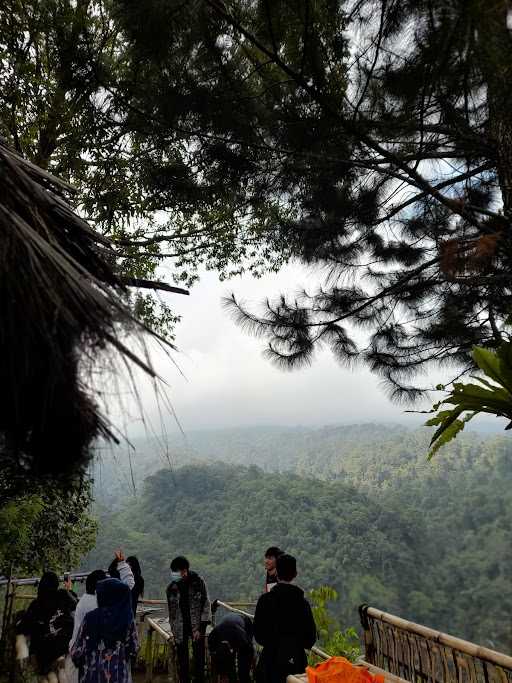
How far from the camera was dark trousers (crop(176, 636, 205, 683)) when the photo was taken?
11.4 feet

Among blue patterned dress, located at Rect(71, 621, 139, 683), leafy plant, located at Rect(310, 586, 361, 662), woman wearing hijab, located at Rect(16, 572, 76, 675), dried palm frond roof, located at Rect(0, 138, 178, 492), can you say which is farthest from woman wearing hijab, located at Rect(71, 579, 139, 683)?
dried palm frond roof, located at Rect(0, 138, 178, 492)

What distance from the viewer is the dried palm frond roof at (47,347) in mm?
992

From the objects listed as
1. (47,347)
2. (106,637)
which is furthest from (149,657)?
(47,347)

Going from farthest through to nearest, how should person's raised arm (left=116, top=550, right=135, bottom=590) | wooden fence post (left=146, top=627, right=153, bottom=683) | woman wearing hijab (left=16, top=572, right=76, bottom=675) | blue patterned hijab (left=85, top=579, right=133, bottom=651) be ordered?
wooden fence post (left=146, top=627, right=153, bottom=683)
person's raised arm (left=116, top=550, right=135, bottom=590)
woman wearing hijab (left=16, top=572, right=76, bottom=675)
blue patterned hijab (left=85, top=579, right=133, bottom=651)

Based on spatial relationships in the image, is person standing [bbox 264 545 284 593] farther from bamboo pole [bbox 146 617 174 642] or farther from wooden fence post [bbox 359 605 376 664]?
bamboo pole [bbox 146 617 174 642]

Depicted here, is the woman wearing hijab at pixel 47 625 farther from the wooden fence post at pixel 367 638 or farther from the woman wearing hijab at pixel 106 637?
the wooden fence post at pixel 367 638

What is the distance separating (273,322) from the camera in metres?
4.12

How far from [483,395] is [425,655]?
129cm

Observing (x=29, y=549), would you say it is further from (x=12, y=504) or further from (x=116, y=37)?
(x=116, y=37)

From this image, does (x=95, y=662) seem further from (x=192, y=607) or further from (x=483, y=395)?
(x=483, y=395)

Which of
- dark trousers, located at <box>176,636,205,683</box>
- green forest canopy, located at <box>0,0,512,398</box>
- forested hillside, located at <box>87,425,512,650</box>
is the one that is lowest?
forested hillside, located at <box>87,425,512,650</box>

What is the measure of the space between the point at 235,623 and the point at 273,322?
2.14 metres

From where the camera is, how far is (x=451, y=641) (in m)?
2.29

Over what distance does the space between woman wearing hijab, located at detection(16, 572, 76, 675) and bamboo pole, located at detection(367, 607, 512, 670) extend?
5.88ft
